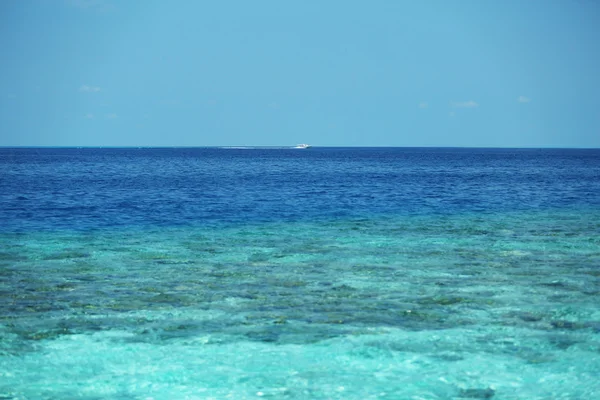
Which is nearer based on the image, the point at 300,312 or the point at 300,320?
the point at 300,320

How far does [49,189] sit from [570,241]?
43958mm

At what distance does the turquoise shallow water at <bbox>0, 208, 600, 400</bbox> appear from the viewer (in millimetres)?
10672

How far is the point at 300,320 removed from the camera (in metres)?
13.9

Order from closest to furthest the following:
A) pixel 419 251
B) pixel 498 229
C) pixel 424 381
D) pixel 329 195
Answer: pixel 424 381 → pixel 419 251 → pixel 498 229 → pixel 329 195

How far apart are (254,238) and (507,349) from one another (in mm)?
15594

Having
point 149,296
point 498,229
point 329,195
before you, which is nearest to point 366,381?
point 149,296

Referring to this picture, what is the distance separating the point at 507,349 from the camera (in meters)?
12.0

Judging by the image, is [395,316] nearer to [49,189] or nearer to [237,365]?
[237,365]

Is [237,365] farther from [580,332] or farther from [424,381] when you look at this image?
[580,332]

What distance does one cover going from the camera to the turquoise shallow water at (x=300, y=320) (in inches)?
420

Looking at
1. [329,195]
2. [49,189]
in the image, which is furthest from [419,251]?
[49,189]

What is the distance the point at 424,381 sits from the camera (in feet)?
35.0

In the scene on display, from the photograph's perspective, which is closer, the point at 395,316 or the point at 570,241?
the point at 395,316

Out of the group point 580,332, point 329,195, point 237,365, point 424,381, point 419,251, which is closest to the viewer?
point 424,381
